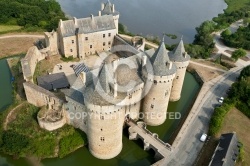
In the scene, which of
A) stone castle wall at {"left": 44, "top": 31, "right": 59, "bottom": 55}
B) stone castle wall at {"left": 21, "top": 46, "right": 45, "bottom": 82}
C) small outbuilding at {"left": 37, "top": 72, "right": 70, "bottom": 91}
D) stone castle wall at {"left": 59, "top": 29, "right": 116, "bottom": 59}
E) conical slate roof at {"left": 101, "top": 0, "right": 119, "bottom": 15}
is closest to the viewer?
stone castle wall at {"left": 21, "top": 46, "right": 45, "bottom": 82}

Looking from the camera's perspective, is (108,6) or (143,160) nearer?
(143,160)

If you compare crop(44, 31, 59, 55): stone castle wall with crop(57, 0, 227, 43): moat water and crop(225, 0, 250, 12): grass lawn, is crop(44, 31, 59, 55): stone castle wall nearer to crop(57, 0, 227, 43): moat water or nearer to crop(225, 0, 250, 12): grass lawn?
crop(57, 0, 227, 43): moat water

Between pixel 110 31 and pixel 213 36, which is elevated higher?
pixel 110 31

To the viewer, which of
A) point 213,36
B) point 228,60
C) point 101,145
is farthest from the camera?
point 213,36

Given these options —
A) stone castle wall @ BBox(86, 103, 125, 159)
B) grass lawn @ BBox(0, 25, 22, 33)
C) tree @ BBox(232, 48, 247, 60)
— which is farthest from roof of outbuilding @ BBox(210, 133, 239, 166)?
grass lawn @ BBox(0, 25, 22, 33)

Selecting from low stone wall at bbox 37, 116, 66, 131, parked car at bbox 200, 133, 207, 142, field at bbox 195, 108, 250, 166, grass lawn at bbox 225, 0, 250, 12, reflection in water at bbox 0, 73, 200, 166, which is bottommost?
reflection in water at bbox 0, 73, 200, 166

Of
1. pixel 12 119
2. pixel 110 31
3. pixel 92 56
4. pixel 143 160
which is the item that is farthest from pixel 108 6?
pixel 143 160

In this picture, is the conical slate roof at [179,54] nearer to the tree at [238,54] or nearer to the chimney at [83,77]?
the chimney at [83,77]

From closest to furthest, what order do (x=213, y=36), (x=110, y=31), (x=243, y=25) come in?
1. (x=110, y=31)
2. (x=213, y=36)
3. (x=243, y=25)

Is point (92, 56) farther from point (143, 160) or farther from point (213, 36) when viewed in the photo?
point (213, 36)
